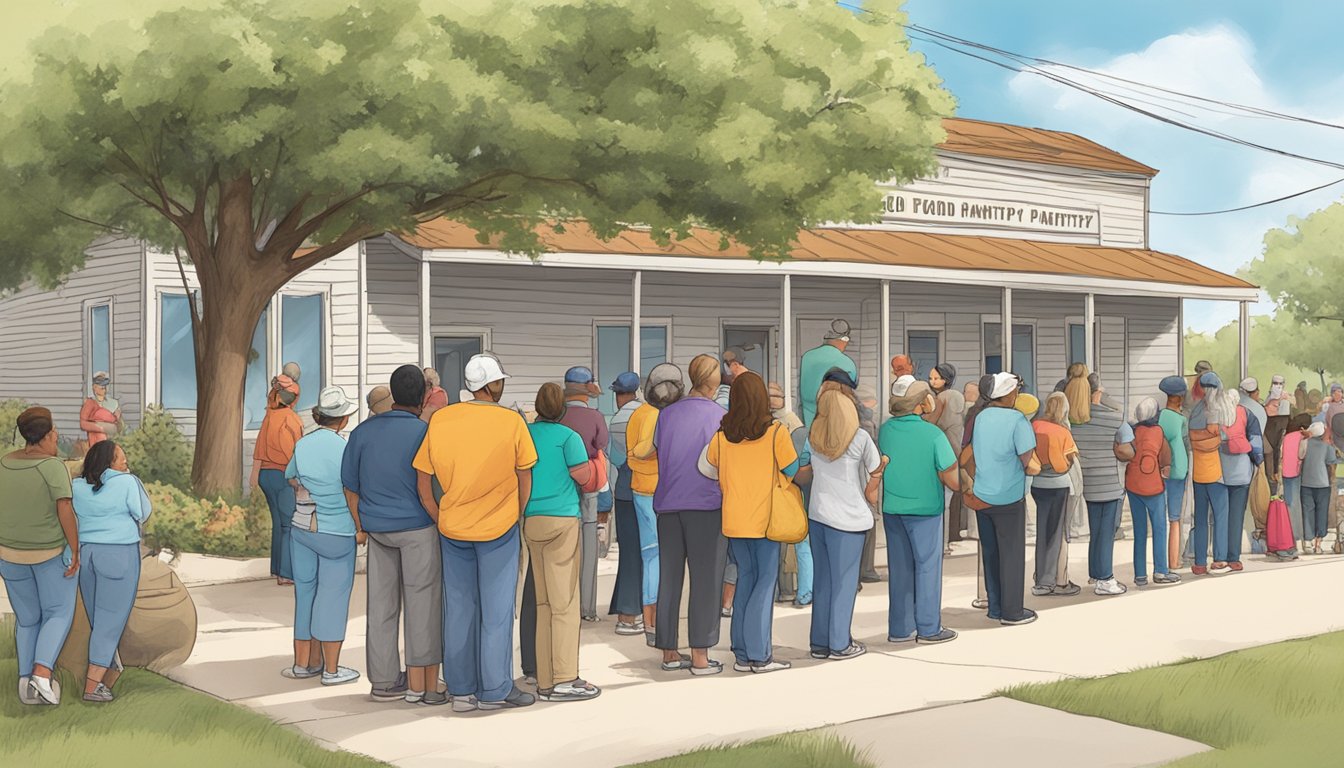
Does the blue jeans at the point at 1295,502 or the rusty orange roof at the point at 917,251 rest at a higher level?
the rusty orange roof at the point at 917,251

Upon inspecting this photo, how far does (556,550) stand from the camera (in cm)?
850

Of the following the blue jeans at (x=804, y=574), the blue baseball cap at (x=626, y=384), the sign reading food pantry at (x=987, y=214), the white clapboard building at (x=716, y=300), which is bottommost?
the blue jeans at (x=804, y=574)

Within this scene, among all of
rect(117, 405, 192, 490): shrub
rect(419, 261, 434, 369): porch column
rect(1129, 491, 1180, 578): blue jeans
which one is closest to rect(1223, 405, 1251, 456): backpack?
Result: rect(1129, 491, 1180, 578): blue jeans

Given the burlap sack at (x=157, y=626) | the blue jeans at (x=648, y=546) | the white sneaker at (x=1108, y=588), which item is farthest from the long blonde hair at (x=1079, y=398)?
the burlap sack at (x=157, y=626)

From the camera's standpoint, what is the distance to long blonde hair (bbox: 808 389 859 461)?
31.6ft

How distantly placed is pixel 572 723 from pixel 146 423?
1236 cm

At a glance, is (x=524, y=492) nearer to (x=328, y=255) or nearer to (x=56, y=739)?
(x=56, y=739)

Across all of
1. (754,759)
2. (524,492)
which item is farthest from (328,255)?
(754,759)

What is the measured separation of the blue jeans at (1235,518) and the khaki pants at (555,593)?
25.1ft

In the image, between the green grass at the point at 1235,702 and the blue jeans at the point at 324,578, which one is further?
the blue jeans at the point at 324,578

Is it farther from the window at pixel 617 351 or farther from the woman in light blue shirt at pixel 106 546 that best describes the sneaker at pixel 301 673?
the window at pixel 617 351

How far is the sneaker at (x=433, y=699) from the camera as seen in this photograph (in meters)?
8.52

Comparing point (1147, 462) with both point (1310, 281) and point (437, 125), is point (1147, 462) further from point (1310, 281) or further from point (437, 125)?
point (1310, 281)

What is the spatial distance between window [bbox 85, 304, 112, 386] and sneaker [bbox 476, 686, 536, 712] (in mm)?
14286
